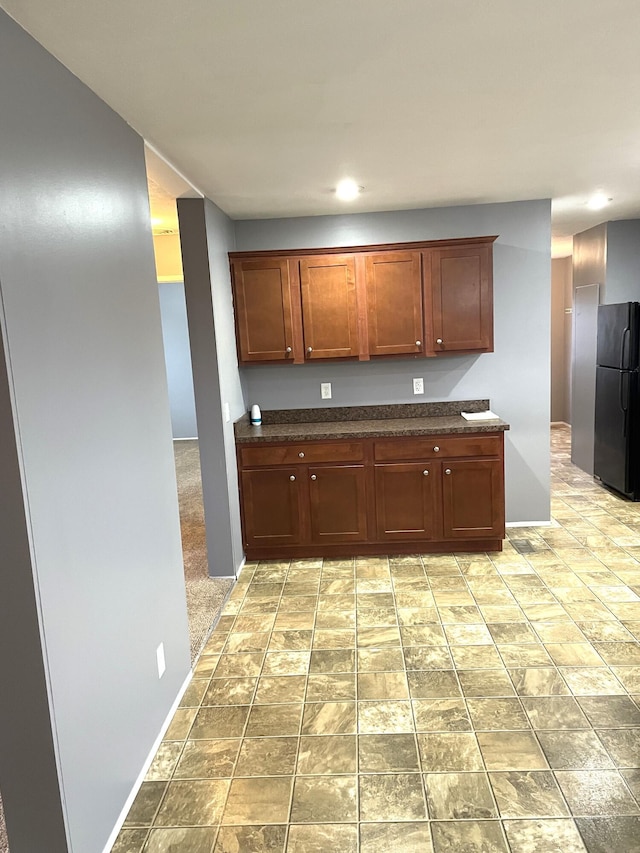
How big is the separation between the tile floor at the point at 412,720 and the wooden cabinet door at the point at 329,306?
1656mm

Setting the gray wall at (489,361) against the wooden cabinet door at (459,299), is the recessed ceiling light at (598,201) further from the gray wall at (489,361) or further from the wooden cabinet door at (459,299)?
the wooden cabinet door at (459,299)

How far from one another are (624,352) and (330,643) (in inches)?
147

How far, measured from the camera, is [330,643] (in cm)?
314

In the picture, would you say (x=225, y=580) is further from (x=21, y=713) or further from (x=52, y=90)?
(x=52, y=90)

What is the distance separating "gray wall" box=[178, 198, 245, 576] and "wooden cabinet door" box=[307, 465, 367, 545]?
A: 1.82 ft

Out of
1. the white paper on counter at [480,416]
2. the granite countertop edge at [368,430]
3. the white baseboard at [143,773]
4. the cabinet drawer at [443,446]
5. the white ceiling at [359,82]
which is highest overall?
the white ceiling at [359,82]

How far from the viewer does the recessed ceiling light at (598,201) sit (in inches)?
169

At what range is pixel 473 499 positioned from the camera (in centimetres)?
419

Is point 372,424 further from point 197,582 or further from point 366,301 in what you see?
point 197,582

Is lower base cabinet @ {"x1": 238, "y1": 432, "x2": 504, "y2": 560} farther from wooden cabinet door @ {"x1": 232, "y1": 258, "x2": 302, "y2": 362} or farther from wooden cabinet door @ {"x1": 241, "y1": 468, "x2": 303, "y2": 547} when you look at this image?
wooden cabinet door @ {"x1": 232, "y1": 258, "x2": 302, "y2": 362}

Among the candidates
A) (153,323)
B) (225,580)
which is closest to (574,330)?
(225,580)

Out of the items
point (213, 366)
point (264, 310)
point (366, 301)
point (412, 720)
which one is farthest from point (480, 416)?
point (412, 720)

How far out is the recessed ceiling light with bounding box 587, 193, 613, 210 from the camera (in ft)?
14.1

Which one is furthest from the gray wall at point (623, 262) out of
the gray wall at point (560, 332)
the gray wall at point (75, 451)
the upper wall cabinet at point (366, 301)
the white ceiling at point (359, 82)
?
the gray wall at point (75, 451)
